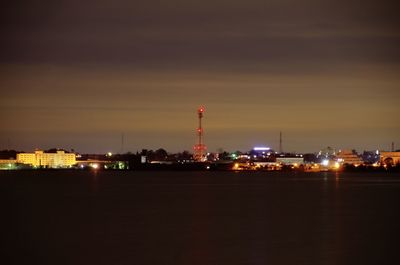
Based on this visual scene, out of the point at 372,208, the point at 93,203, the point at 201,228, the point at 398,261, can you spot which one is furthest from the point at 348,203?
the point at 398,261

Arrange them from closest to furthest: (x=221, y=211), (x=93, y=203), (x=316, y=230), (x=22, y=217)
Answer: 1. (x=316, y=230)
2. (x=22, y=217)
3. (x=221, y=211)
4. (x=93, y=203)

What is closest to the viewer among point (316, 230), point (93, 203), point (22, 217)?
point (316, 230)

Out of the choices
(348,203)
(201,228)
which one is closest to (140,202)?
(348,203)

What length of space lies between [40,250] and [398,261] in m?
14.1

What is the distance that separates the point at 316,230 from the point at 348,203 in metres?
22.2

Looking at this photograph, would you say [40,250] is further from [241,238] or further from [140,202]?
[140,202]

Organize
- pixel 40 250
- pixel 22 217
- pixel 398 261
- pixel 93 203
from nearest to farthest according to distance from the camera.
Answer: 1. pixel 398 261
2. pixel 40 250
3. pixel 22 217
4. pixel 93 203

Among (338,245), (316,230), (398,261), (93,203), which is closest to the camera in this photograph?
(398,261)

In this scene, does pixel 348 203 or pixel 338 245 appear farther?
pixel 348 203

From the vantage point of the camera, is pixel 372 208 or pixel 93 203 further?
pixel 93 203

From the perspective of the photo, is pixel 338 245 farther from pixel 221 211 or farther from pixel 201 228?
pixel 221 211

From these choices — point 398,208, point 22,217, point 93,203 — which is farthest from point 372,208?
point 22,217

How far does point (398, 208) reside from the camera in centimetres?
5509

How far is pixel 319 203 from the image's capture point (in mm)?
61719
